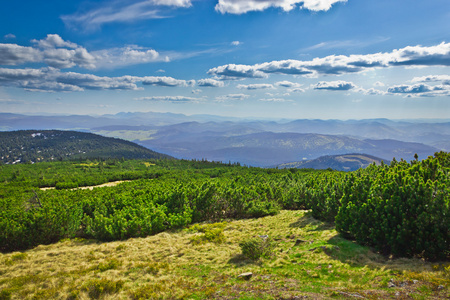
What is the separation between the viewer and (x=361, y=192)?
21312 millimetres

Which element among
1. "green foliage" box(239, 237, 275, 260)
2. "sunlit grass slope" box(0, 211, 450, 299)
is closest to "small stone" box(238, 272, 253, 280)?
"sunlit grass slope" box(0, 211, 450, 299)

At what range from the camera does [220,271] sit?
1778 centimetres

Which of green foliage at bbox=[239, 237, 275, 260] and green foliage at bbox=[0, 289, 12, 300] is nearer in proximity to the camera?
green foliage at bbox=[0, 289, 12, 300]

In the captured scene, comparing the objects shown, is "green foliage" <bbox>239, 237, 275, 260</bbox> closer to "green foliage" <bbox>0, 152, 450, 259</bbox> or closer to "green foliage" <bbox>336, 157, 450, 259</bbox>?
"green foliage" <bbox>0, 152, 450, 259</bbox>

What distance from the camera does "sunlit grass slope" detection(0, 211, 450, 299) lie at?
12977mm

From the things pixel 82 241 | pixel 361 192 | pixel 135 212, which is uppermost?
pixel 361 192

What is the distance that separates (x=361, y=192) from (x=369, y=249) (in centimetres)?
523

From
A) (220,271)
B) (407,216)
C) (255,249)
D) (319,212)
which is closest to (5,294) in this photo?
(220,271)

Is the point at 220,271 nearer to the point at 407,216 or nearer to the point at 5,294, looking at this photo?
the point at 407,216

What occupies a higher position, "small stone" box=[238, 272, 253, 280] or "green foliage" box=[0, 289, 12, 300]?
"small stone" box=[238, 272, 253, 280]

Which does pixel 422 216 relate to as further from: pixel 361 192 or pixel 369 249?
pixel 361 192

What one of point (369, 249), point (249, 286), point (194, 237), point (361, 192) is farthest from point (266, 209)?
point (249, 286)

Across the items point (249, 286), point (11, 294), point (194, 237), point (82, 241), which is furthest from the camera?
point (82, 241)

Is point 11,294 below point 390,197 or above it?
below
